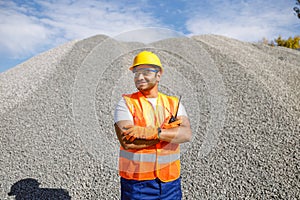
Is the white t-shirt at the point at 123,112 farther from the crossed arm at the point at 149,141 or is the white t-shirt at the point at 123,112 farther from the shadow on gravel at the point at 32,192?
the shadow on gravel at the point at 32,192

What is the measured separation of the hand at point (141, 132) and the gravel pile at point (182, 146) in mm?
535

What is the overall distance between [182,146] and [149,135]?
0.83 m

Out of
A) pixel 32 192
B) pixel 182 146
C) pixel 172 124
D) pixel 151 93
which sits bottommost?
pixel 32 192

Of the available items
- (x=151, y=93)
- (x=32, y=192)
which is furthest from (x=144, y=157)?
(x=32, y=192)

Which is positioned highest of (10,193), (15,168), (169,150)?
(169,150)

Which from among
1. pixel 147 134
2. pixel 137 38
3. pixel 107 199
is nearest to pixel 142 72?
pixel 147 134

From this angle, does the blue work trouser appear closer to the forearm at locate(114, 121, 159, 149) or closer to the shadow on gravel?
the forearm at locate(114, 121, 159, 149)

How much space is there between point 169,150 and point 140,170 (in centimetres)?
28

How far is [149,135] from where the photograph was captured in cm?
161

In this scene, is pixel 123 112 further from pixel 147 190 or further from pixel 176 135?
pixel 147 190

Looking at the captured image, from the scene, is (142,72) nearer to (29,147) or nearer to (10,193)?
(10,193)

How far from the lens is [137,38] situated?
2.11 meters

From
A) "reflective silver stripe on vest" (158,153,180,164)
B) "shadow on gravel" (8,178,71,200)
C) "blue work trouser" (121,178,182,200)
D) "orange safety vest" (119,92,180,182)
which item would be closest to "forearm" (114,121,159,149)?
"orange safety vest" (119,92,180,182)

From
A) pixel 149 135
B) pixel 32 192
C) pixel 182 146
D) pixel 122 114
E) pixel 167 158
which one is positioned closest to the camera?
pixel 149 135
